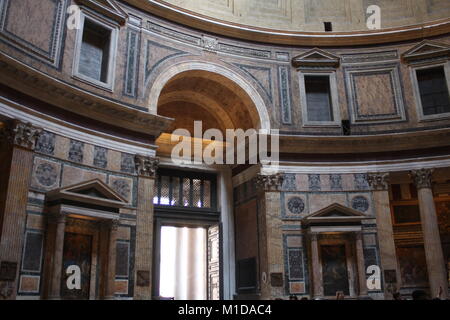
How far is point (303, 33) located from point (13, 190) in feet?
42.3

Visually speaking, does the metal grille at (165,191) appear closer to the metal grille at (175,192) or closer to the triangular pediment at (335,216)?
the metal grille at (175,192)

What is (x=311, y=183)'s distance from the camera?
1738cm

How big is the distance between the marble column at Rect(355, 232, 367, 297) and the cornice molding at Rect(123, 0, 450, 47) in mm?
8251

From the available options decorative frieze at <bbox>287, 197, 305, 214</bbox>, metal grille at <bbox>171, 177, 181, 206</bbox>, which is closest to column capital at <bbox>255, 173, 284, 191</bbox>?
decorative frieze at <bbox>287, 197, 305, 214</bbox>

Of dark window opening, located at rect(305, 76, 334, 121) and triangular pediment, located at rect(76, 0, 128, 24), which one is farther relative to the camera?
dark window opening, located at rect(305, 76, 334, 121)

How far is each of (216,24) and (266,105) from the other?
3709mm

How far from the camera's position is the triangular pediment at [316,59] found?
18.8m

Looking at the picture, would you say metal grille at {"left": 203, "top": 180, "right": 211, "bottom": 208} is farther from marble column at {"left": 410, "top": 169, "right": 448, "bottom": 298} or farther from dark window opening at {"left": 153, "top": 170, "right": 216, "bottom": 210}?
marble column at {"left": 410, "top": 169, "right": 448, "bottom": 298}

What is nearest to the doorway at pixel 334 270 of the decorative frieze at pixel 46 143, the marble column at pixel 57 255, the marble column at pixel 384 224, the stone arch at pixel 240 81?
the marble column at pixel 384 224

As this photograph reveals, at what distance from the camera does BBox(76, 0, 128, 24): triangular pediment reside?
14923mm

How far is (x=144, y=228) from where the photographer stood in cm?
1436

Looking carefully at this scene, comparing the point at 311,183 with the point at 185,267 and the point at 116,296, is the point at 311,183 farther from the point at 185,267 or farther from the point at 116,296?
the point at 185,267

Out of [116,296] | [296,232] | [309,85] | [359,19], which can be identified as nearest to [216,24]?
[309,85]

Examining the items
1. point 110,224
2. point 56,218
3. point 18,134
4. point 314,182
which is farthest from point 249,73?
Result: point 56,218
